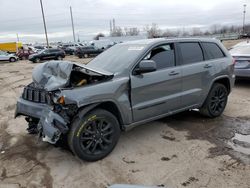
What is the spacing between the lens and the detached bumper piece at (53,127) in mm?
3508

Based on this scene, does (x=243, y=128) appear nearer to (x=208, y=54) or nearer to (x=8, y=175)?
(x=208, y=54)

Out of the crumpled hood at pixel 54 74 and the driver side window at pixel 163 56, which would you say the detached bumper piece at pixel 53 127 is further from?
the driver side window at pixel 163 56

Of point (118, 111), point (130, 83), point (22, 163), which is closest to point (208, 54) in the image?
point (130, 83)

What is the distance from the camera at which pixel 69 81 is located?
376cm

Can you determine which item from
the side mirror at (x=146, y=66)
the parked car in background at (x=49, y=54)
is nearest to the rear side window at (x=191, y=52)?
the side mirror at (x=146, y=66)

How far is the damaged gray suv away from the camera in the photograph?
3629mm

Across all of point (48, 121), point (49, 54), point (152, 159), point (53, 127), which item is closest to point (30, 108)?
point (48, 121)

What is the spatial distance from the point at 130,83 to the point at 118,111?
47 cm

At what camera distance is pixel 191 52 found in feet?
16.5

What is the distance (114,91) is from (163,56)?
1.29 meters

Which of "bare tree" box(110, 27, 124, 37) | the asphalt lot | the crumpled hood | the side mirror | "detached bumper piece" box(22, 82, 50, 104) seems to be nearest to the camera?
the asphalt lot

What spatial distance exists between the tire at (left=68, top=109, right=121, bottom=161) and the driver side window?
4.25ft

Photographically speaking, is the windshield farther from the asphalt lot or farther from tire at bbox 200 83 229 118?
tire at bbox 200 83 229 118

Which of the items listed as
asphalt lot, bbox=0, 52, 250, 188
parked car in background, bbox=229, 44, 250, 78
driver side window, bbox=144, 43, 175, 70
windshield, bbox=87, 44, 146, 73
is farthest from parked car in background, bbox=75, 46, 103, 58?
driver side window, bbox=144, 43, 175, 70
